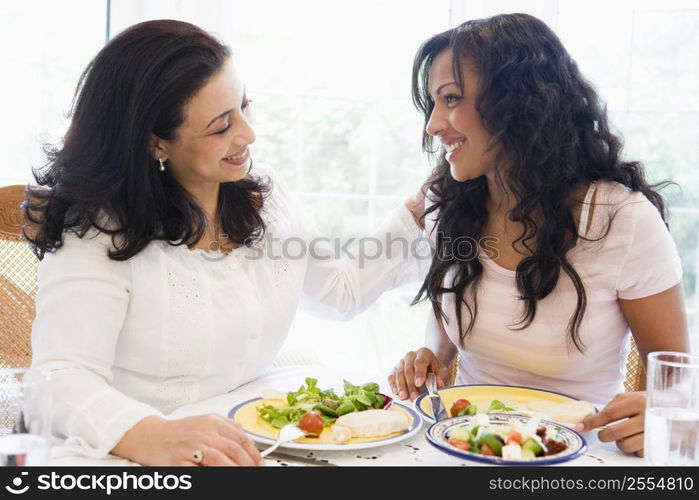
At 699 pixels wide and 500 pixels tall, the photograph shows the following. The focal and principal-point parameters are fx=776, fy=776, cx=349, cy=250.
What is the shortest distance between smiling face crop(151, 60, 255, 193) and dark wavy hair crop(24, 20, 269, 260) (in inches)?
0.9

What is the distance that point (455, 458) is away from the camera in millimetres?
1192

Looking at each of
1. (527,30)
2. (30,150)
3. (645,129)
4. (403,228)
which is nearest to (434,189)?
(403,228)

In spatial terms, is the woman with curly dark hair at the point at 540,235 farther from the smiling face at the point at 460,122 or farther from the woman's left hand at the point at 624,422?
the woman's left hand at the point at 624,422

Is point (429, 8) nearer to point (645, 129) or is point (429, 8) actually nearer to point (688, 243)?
point (645, 129)

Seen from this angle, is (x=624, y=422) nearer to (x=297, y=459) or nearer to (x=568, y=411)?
(x=568, y=411)

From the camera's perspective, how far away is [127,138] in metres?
1.54

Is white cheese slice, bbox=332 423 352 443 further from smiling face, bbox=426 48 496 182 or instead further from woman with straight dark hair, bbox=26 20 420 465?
smiling face, bbox=426 48 496 182

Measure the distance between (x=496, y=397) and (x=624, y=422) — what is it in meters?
0.28

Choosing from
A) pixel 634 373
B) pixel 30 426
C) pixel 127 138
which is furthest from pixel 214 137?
pixel 634 373

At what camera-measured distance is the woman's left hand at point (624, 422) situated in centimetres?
120

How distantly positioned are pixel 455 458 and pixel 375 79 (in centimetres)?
198

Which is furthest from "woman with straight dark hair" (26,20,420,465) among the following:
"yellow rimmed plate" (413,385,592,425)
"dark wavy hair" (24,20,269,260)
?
"yellow rimmed plate" (413,385,592,425)

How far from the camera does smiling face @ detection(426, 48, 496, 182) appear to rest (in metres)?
1.75

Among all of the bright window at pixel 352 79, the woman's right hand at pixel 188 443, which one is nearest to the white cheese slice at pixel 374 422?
the woman's right hand at pixel 188 443
